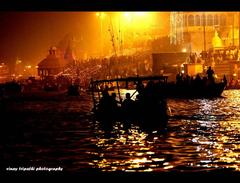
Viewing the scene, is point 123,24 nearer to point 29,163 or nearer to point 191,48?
point 191,48

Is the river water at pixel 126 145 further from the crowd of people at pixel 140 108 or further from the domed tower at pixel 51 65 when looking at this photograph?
the domed tower at pixel 51 65

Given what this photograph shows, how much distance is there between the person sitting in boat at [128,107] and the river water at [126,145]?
58cm

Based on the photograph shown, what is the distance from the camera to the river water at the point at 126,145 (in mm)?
10828

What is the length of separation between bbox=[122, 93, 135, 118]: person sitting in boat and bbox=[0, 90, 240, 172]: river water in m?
0.58

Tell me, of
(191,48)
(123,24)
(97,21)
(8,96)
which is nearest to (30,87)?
(8,96)

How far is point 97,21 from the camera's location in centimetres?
10044

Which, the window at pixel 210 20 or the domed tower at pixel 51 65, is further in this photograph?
the domed tower at pixel 51 65

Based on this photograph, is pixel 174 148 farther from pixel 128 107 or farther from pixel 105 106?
pixel 105 106

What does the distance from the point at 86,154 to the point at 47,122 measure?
31.0 feet

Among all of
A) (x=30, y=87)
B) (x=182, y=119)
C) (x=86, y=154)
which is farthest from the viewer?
(x=30, y=87)

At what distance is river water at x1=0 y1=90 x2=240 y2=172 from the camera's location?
10828mm

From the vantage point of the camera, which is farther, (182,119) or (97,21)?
→ (97,21)
